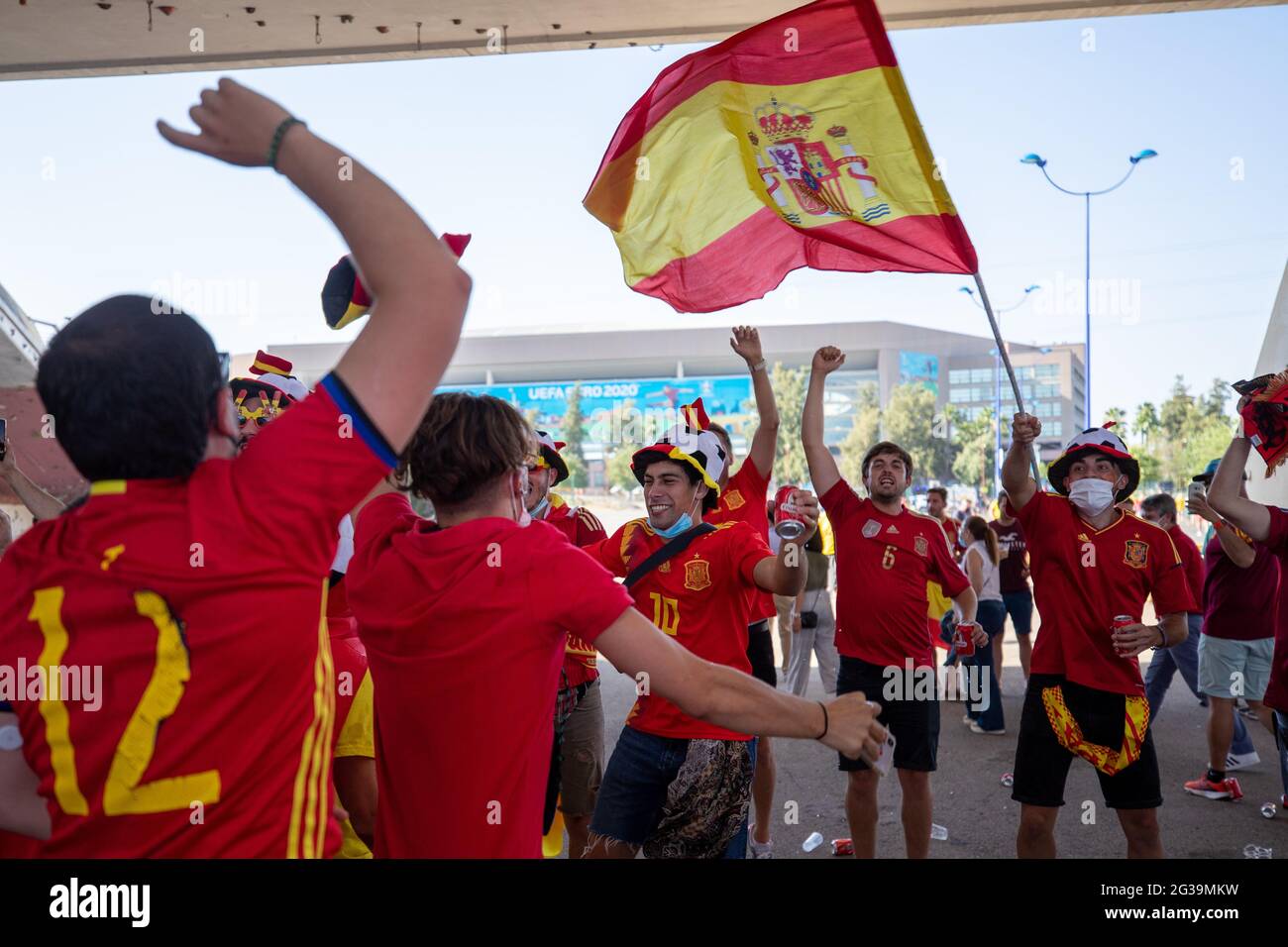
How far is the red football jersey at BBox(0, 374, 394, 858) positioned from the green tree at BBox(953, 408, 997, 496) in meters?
83.5

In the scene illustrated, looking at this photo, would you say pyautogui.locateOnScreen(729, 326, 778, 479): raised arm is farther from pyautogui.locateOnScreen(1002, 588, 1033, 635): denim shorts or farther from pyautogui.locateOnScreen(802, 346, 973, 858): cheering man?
pyautogui.locateOnScreen(1002, 588, 1033, 635): denim shorts

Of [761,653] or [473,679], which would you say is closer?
[473,679]

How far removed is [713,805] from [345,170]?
3.16 meters

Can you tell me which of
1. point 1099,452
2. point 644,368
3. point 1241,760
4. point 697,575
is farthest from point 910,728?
point 644,368

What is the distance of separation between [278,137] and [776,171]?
4050mm

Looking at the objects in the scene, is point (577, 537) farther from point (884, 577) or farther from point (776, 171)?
point (776, 171)

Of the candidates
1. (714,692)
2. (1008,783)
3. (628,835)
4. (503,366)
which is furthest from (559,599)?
(503,366)

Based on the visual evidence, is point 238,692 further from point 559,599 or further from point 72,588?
point 559,599

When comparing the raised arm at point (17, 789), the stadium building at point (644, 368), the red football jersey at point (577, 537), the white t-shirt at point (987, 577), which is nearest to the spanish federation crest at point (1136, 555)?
the red football jersey at point (577, 537)

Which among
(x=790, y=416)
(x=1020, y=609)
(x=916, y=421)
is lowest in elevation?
(x=916, y=421)

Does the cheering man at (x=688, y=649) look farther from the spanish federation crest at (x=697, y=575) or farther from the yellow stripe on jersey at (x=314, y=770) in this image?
the yellow stripe on jersey at (x=314, y=770)

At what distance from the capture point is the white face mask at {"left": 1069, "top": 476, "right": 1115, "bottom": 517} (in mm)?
5238

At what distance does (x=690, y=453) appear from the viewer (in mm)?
4633

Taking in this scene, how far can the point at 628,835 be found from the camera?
13.2 feet
